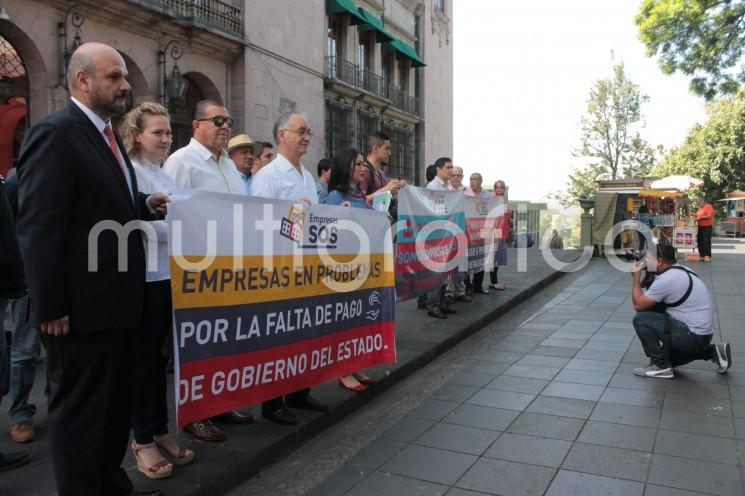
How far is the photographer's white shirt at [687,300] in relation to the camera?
5391 mm

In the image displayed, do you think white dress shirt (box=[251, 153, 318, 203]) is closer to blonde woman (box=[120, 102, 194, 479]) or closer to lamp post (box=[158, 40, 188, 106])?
blonde woman (box=[120, 102, 194, 479])

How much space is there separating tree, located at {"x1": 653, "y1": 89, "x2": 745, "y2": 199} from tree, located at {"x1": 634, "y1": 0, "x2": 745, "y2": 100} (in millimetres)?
25560

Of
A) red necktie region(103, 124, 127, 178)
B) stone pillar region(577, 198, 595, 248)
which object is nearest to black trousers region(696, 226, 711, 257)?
stone pillar region(577, 198, 595, 248)

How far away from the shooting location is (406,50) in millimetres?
26516

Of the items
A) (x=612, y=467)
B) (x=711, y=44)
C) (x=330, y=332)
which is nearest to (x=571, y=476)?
(x=612, y=467)

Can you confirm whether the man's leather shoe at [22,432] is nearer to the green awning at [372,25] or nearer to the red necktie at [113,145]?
the red necktie at [113,145]

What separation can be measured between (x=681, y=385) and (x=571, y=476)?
2.38 metres

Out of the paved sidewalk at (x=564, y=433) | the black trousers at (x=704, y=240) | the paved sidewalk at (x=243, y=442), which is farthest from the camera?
the black trousers at (x=704, y=240)

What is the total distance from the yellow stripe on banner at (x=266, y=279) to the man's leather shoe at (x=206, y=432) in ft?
2.78

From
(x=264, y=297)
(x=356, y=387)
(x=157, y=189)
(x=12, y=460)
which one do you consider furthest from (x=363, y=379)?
(x=12, y=460)

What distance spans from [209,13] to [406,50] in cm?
1269

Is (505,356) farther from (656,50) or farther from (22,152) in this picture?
(656,50)

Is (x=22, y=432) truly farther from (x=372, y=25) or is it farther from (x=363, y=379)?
(x=372, y=25)

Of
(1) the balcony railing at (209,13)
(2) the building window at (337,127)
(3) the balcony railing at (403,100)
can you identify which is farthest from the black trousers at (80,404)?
(3) the balcony railing at (403,100)
